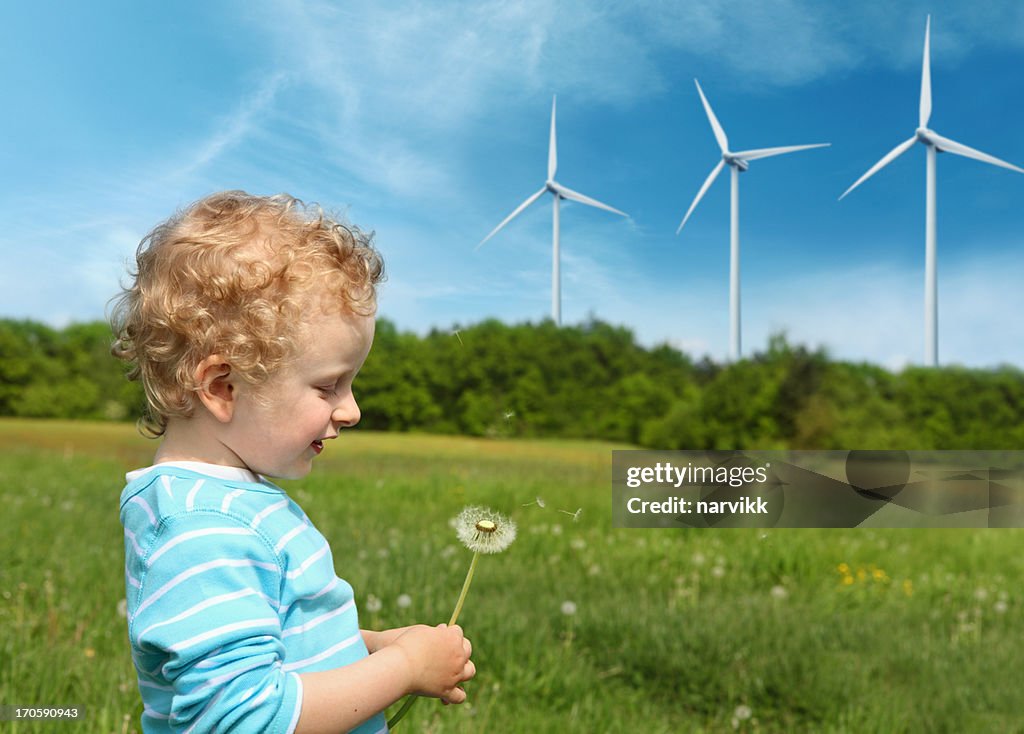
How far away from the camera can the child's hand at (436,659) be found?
6.03 feet

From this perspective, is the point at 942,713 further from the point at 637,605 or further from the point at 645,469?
the point at 645,469

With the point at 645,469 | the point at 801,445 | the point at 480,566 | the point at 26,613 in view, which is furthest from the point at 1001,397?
the point at 26,613

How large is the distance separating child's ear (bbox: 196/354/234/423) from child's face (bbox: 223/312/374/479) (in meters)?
0.02

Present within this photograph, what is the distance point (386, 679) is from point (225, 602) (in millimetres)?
356

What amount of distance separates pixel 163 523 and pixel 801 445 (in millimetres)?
20372

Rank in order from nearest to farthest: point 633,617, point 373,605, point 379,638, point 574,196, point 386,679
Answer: point 386,679
point 379,638
point 373,605
point 633,617
point 574,196

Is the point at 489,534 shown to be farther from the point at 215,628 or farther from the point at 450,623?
the point at 215,628

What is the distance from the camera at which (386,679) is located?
179cm

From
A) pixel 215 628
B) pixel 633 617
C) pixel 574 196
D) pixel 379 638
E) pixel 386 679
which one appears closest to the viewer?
pixel 215 628

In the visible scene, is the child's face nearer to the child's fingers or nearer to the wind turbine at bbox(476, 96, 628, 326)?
the child's fingers

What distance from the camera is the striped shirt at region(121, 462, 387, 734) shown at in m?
1.63

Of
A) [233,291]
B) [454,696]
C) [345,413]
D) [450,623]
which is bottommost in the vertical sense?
[454,696]

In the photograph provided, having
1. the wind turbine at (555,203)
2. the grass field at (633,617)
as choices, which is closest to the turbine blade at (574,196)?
the wind turbine at (555,203)

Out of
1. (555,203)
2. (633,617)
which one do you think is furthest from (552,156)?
(633,617)
